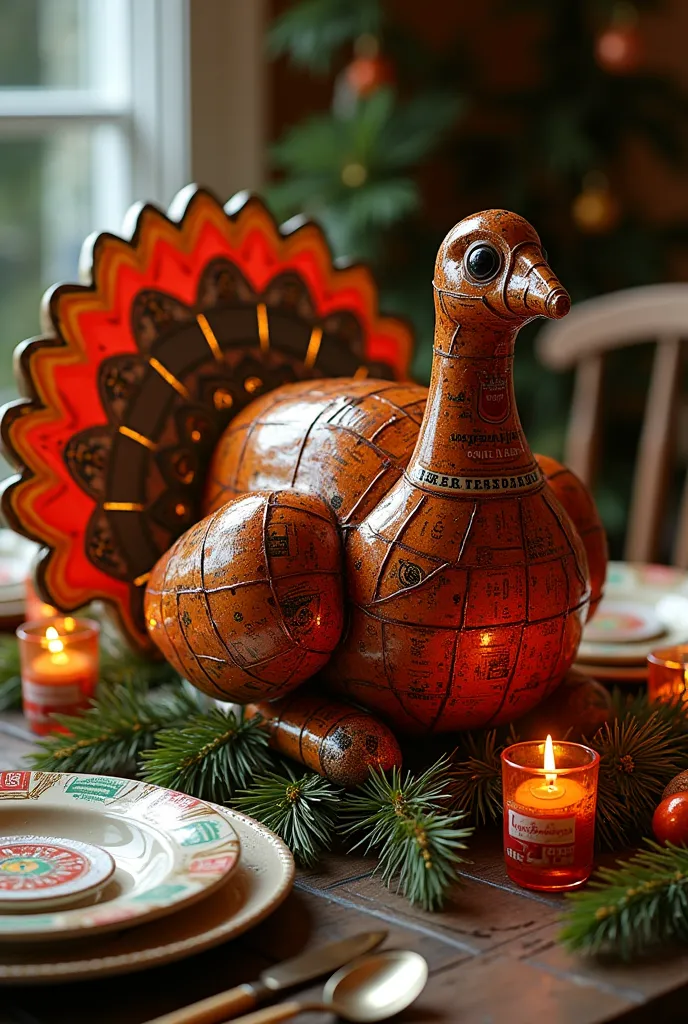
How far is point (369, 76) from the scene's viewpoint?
7.77ft

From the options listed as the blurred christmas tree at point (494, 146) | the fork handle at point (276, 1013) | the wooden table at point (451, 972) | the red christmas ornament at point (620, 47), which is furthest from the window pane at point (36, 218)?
the fork handle at point (276, 1013)

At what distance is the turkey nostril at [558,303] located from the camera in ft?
2.63

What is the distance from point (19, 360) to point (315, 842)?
1.56 feet

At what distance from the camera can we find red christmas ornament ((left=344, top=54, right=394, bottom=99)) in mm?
2365

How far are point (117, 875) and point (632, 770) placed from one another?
0.36 metres

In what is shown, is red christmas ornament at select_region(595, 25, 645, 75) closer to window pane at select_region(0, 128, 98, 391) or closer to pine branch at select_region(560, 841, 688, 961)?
window pane at select_region(0, 128, 98, 391)

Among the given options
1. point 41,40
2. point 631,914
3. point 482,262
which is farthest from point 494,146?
point 631,914

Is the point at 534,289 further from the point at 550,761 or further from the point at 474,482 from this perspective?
the point at 550,761

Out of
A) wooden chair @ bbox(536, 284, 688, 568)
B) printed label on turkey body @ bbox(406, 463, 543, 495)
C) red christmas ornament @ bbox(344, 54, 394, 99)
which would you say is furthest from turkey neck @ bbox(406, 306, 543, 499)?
red christmas ornament @ bbox(344, 54, 394, 99)

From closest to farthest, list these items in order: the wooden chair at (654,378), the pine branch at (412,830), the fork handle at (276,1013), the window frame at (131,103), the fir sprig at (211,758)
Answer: the fork handle at (276,1013) < the pine branch at (412,830) < the fir sprig at (211,758) < the wooden chair at (654,378) < the window frame at (131,103)

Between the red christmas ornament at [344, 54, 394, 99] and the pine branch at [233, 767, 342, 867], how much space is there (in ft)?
5.69

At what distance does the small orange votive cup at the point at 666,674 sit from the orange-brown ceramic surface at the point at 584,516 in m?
0.07

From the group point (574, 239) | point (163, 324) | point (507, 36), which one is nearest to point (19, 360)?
point (163, 324)

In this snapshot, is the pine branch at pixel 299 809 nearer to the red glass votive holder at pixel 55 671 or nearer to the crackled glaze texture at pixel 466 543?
the crackled glaze texture at pixel 466 543
